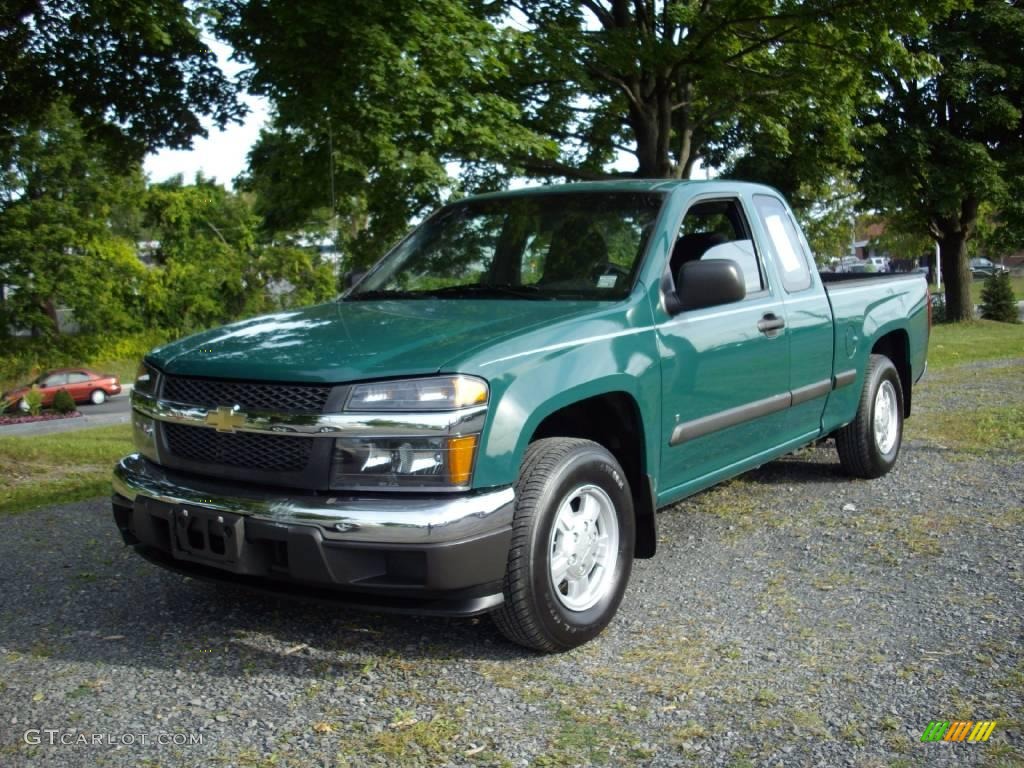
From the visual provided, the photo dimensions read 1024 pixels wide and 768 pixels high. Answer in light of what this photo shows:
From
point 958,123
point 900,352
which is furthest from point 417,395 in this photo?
point 958,123

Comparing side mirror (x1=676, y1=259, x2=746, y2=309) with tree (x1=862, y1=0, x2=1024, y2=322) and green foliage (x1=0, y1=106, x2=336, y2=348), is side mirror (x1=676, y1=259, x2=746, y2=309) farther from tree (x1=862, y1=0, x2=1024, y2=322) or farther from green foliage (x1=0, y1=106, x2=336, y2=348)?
green foliage (x1=0, y1=106, x2=336, y2=348)

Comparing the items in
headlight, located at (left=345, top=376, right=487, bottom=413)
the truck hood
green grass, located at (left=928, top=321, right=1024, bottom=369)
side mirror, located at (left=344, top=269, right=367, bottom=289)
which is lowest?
green grass, located at (left=928, top=321, right=1024, bottom=369)

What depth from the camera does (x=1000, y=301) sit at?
104 ft

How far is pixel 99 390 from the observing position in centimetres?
3875

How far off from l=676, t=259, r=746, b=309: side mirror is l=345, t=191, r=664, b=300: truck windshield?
0.79 ft

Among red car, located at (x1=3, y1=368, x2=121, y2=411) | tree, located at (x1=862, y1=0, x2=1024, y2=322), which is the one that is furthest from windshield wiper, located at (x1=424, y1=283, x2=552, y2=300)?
red car, located at (x1=3, y1=368, x2=121, y2=411)

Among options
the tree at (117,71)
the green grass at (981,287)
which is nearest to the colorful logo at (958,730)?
the tree at (117,71)

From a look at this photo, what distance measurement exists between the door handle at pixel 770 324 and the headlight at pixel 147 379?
2867 mm

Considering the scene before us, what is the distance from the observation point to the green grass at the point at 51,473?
7.58 m

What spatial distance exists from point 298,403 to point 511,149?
10.6 meters

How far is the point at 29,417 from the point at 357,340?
30.6 meters

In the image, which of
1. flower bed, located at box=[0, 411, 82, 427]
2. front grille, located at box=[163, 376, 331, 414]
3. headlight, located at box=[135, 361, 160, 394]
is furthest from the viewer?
flower bed, located at box=[0, 411, 82, 427]

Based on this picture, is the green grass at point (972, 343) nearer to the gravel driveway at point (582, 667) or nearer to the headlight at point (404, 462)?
the gravel driveway at point (582, 667)

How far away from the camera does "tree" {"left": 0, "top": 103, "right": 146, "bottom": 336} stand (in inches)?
1731
